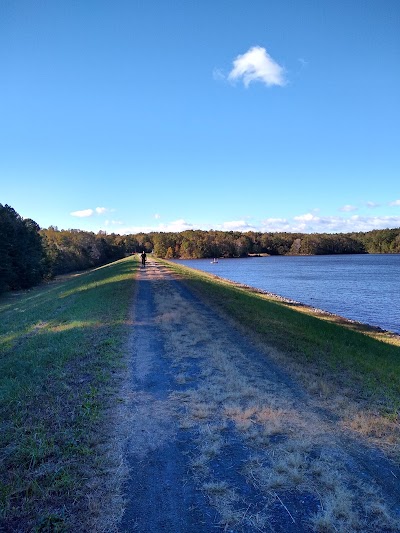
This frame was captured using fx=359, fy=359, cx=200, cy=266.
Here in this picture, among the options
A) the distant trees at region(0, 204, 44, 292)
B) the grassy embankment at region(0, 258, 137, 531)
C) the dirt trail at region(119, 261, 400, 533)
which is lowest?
the dirt trail at region(119, 261, 400, 533)

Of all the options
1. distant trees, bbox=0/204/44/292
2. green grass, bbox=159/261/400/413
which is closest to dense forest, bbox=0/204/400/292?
distant trees, bbox=0/204/44/292

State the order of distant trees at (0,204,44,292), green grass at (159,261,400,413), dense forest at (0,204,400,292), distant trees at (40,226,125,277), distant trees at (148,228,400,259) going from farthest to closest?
1. distant trees at (148,228,400,259)
2. dense forest at (0,204,400,292)
3. distant trees at (40,226,125,277)
4. distant trees at (0,204,44,292)
5. green grass at (159,261,400,413)

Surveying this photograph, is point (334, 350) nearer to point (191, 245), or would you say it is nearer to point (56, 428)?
point (56, 428)

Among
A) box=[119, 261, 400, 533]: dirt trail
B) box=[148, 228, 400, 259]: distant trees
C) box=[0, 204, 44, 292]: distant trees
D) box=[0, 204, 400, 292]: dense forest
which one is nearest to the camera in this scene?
box=[119, 261, 400, 533]: dirt trail

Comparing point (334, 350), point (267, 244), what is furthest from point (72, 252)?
point (267, 244)

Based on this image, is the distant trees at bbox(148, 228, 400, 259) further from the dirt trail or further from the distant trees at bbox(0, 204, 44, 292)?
the dirt trail

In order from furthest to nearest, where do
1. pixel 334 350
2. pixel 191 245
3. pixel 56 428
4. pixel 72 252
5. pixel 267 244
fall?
pixel 267 244
pixel 191 245
pixel 72 252
pixel 334 350
pixel 56 428

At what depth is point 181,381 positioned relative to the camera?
7.53 m

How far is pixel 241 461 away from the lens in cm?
468

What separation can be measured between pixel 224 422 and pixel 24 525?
3.06m

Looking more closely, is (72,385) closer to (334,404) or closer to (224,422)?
(224,422)

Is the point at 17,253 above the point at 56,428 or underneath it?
above

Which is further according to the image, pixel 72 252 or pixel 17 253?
pixel 72 252

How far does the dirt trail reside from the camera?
12.2 ft
